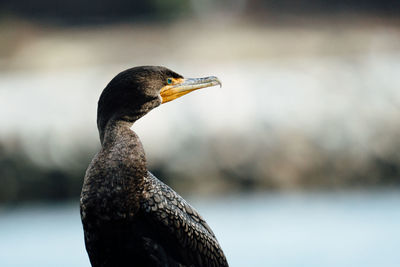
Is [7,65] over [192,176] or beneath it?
over

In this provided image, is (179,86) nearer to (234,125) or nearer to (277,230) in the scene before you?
(277,230)

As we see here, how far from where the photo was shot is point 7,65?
17.8m

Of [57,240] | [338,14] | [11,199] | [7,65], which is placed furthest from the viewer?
[338,14]

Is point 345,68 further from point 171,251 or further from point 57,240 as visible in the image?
point 171,251

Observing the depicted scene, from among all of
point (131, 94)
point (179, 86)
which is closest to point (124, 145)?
point (131, 94)

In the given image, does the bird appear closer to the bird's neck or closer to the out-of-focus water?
the bird's neck

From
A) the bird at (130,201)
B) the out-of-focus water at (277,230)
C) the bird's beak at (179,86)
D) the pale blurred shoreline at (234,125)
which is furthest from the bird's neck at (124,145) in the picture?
the pale blurred shoreline at (234,125)

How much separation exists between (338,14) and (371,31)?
1.75 m

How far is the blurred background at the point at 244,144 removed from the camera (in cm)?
1076

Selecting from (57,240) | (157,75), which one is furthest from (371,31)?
(157,75)

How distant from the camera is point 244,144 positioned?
13.8m

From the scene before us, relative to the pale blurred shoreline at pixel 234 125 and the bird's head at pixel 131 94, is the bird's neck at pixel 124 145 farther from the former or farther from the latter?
the pale blurred shoreline at pixel 234 125

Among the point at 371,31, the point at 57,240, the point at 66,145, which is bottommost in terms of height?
the point at 57,240

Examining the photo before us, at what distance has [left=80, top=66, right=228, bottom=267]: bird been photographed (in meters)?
3.78
